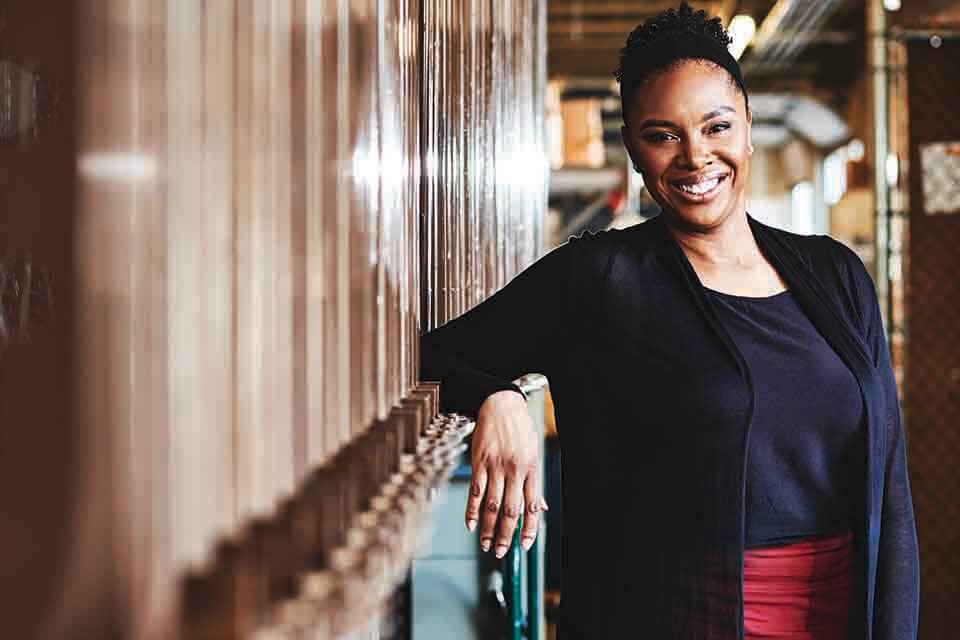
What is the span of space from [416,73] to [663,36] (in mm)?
467

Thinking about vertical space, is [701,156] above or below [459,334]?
above

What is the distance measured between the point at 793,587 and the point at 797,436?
0.19 meters

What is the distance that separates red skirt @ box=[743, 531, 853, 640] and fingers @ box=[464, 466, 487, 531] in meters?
0.37

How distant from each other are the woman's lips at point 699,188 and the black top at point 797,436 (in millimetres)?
138

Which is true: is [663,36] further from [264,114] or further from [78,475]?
[78,475]

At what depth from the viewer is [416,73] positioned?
1.11 m

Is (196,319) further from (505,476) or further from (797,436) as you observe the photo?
(797,436)

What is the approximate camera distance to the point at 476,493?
1.11 meters

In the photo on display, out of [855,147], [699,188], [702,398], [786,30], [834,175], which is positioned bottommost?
[702,398]

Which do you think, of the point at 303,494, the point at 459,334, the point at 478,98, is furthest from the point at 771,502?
the point at 303,494

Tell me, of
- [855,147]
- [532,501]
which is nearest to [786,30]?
[855,147]

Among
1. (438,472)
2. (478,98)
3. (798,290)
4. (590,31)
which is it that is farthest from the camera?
(590,31)

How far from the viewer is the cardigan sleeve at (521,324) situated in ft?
4.32

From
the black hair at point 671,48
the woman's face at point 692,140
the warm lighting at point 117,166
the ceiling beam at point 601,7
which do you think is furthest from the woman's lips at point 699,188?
the ceiling beam at point 601,7
